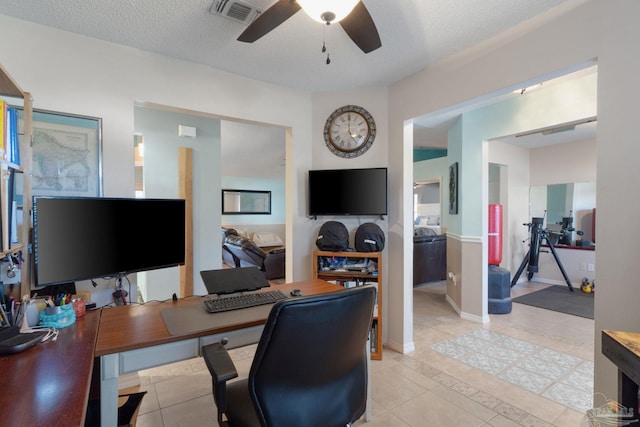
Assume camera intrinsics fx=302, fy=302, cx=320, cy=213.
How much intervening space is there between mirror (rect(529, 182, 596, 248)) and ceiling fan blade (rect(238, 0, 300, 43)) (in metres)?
5.62

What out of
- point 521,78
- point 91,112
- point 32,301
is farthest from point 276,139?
point 32,301

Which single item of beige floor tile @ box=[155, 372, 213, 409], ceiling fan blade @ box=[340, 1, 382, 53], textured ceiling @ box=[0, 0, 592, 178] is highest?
textured ceiling @ box=[0, 0, 592, 178]

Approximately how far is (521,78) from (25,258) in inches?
117

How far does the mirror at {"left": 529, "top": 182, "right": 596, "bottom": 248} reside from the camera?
493cm

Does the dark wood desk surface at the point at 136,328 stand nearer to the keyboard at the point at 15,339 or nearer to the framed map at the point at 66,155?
the keyboard at the point at 15,339

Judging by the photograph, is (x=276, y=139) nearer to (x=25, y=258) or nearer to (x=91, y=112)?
(x=91, y=112)

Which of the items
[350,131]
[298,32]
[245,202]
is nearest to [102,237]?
[298,32]

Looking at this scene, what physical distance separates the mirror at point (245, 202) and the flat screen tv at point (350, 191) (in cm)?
551

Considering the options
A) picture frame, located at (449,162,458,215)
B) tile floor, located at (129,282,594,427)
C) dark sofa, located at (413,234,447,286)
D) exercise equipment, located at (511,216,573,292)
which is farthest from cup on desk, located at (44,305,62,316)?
exercise equipment, located at (511,216,573,292)

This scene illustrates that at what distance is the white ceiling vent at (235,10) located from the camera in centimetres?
167

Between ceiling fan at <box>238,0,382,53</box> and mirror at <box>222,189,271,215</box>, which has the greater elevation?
ceiling fan at <box>238,0,382,53</box>

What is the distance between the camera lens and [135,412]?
1.43 metres

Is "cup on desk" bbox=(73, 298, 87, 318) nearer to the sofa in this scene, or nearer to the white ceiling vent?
the white ceiling vent

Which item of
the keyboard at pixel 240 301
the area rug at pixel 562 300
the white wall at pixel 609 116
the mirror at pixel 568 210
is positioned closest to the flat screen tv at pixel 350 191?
the keyboard at pixel 240 301
